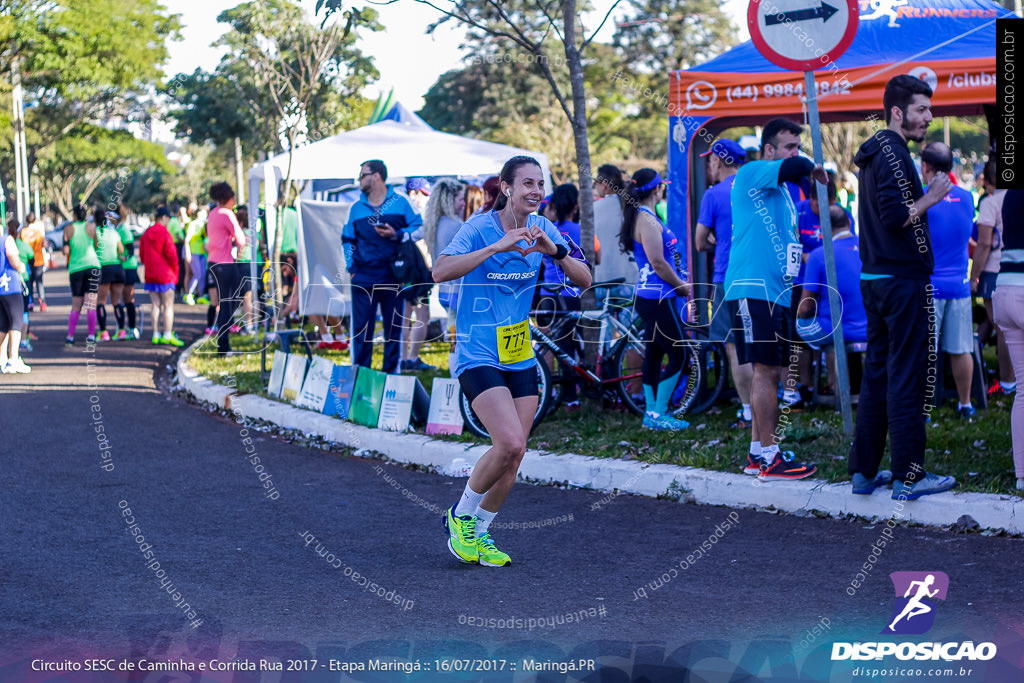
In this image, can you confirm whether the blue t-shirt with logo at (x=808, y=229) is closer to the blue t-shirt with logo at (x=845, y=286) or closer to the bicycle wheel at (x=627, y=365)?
the blue t-shirt with logo at (x=845, y=286)

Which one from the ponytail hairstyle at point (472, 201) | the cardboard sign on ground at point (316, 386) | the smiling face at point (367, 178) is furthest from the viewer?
the ponytail hairstyle at point (472, 201)

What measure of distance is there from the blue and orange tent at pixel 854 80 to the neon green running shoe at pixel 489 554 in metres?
5.13

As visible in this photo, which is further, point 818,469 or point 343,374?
point 343,374

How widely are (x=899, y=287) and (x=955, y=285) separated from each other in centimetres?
238

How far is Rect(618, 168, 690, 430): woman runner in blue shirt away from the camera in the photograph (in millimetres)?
8070

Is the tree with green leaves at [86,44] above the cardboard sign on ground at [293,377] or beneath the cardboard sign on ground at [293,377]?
above

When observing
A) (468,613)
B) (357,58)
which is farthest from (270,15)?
(468,613)

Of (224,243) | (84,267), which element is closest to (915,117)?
(224,243)

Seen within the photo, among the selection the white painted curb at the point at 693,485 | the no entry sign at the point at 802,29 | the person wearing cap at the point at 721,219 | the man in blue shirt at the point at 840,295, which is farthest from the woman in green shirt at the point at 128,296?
the no entry sign at the point at 802,29

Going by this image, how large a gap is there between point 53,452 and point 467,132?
4932cm

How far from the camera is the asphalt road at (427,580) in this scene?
4160 millimetres

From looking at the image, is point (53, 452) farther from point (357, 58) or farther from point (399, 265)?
point (357, 58)

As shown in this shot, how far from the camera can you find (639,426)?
27.7 ft

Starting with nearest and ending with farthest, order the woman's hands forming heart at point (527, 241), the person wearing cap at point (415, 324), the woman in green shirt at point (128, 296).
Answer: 1. the woman's hands forming heart at point (527, 241)
2. the person wearing cap at point (415, 324)
3. the woman in green shirt at point (128, 296)
